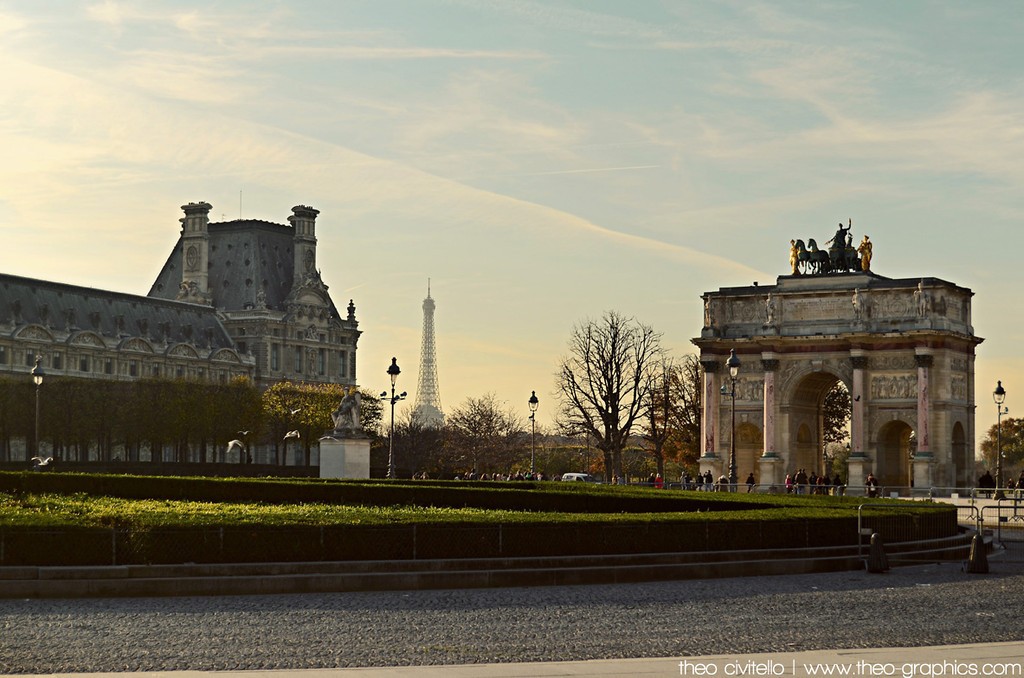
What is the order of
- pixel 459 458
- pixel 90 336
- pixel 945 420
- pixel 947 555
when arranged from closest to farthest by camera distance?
pixel 947 555, pixel 945 420, pixel 459 458, pixel 90 336

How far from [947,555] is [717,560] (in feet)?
23.9

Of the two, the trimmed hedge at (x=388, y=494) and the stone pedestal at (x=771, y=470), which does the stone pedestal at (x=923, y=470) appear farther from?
the trimmed hedge at (x=388, y=494)

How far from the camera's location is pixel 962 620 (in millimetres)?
22156

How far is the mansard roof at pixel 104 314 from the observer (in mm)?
147875

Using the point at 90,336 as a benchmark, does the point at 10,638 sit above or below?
below

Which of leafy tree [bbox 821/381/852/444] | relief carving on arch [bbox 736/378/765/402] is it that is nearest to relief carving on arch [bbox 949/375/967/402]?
relief carving on arch [bbox 736/378/765/402]

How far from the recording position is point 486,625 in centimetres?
2142

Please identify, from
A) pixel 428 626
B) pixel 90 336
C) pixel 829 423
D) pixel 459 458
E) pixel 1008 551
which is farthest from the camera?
pixel 90 336

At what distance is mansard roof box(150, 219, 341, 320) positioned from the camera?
187625 mm

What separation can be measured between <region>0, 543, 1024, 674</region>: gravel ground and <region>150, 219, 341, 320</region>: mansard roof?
16249 centimetres

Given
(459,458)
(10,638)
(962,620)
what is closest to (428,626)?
(10,638)

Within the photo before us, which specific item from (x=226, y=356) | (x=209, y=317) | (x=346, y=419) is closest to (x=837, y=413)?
(x=346, y=419)

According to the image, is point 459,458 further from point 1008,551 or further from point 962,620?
point 962,620

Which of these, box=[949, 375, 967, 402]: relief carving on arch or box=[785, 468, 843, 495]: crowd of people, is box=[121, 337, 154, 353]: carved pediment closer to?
box=[785, 468, 843, 495]: crowd of people
